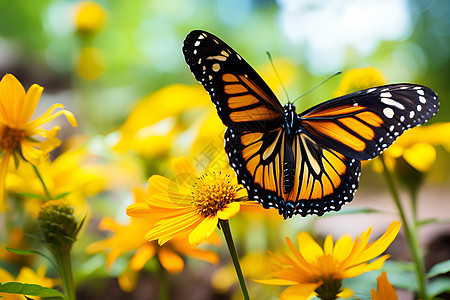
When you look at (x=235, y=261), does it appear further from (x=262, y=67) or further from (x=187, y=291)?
(x=262, y=67)

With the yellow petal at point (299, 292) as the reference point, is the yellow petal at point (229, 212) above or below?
above

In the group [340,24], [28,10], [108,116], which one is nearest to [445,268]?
[340,24]

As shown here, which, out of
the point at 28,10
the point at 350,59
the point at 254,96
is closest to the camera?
the point at 254,96

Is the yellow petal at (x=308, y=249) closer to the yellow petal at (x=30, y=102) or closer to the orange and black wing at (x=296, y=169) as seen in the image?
the orange and black wing at (x=296, y=169)

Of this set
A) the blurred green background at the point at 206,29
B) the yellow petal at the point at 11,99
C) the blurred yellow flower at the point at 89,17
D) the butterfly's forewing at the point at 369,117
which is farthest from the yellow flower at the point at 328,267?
the blurred yellow flower at the point at 89,17

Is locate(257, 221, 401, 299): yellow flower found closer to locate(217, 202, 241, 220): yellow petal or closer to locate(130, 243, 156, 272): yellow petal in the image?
locate(217, 202, 241, 220): yellow petal

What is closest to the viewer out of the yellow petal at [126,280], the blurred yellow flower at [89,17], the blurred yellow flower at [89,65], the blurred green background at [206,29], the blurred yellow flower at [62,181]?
the yellow petal at [126,280]

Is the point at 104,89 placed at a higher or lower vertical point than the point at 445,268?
higher
